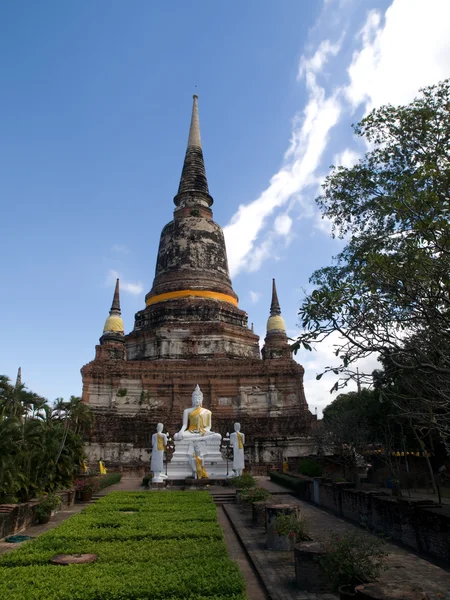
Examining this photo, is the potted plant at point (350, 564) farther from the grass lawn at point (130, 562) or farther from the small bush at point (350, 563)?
the grass lawn at point (130, 562)

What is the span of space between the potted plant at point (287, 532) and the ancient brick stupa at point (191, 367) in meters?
18.1

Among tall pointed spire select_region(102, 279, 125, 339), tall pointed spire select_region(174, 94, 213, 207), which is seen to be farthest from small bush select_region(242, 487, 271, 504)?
tall pointed spire select_region(174, 94, 213, 207)

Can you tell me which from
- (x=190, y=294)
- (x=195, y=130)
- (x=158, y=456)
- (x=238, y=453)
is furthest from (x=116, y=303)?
(x=238, y=453)

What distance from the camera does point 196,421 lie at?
25.7 meters

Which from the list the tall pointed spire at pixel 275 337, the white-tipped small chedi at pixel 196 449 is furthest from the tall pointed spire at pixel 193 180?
the white-tipped small chedi at pixel 196 449

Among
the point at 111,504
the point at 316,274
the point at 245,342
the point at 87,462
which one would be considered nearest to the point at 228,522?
the point at 111,504

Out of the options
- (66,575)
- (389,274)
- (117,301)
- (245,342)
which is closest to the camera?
(66,575)

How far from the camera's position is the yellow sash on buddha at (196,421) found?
25567 mm

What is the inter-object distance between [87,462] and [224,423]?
8.64 meters

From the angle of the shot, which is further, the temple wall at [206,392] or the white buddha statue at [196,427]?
the temple wall at [206,392]

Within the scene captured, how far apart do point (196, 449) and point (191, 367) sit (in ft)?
29.8

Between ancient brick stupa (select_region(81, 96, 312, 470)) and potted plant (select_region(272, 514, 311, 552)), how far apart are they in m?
18.1

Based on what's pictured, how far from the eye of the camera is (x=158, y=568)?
295 inches

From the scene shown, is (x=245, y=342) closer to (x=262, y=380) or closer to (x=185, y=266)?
(x=262, y=380)
